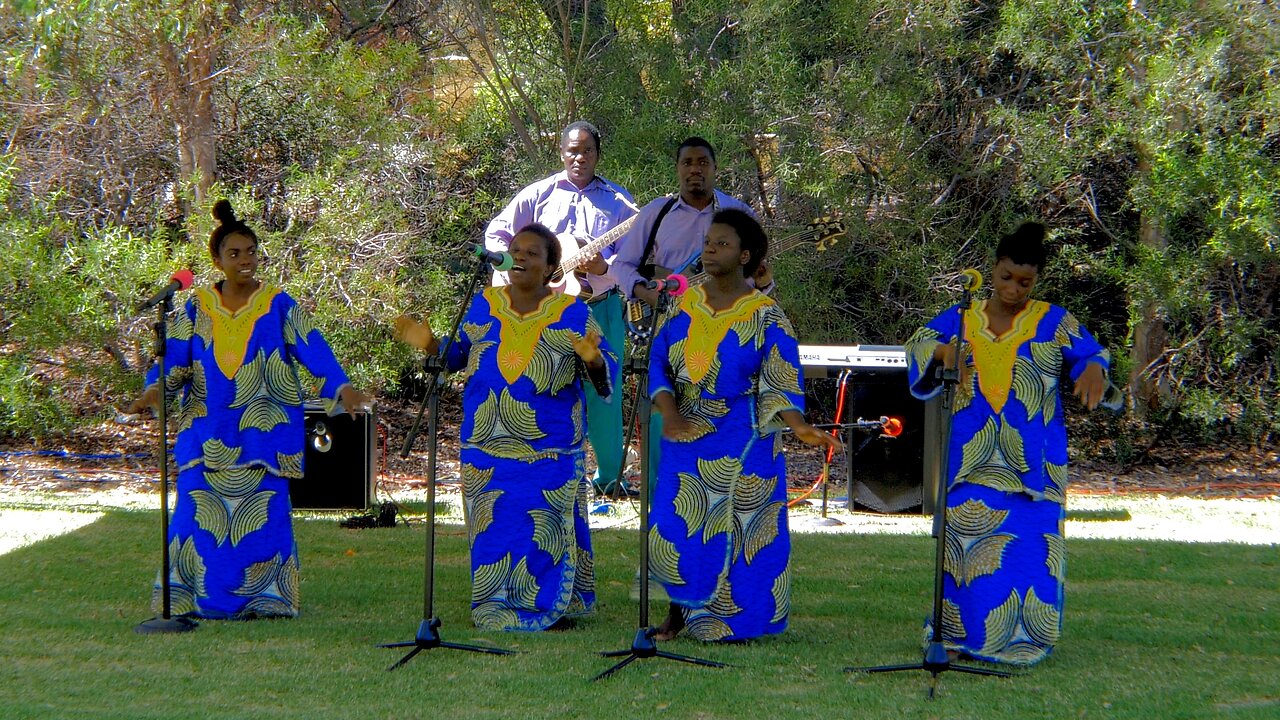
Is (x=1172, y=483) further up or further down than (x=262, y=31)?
further down

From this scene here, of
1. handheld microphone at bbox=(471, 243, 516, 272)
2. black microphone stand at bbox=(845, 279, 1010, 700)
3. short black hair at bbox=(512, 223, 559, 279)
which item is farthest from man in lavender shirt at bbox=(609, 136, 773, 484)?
black microphone stand at bbox=(845, 279, 1010, 700)

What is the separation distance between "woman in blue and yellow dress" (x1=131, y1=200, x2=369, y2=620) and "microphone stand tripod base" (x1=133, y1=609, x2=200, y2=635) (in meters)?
0.17

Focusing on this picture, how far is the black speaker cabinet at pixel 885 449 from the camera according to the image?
8797 millimetres

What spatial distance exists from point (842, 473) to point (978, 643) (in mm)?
6677

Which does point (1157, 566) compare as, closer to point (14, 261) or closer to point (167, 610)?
point (167, 610)

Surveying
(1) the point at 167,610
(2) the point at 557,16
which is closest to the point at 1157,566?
(1) the point at 167,610

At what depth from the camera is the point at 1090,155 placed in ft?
40.7

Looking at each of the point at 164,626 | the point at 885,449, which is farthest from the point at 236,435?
the point at 885,449

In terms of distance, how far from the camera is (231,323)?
6.07 m

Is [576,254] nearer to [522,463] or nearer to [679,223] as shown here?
[679,223]

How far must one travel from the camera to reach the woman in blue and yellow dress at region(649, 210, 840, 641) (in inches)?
218

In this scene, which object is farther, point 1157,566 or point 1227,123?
point 1227,123

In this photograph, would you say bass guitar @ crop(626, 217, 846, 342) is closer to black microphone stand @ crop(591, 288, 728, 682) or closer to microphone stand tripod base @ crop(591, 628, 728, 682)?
black microphone stand @ crop(591, 288, 728, 682)

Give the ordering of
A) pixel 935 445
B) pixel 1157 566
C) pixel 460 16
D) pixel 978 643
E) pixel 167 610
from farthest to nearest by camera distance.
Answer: pixel 460 16 < pixel 935 445 < pixel 1157 566 < pixel 167 610 < pixel 978 643
